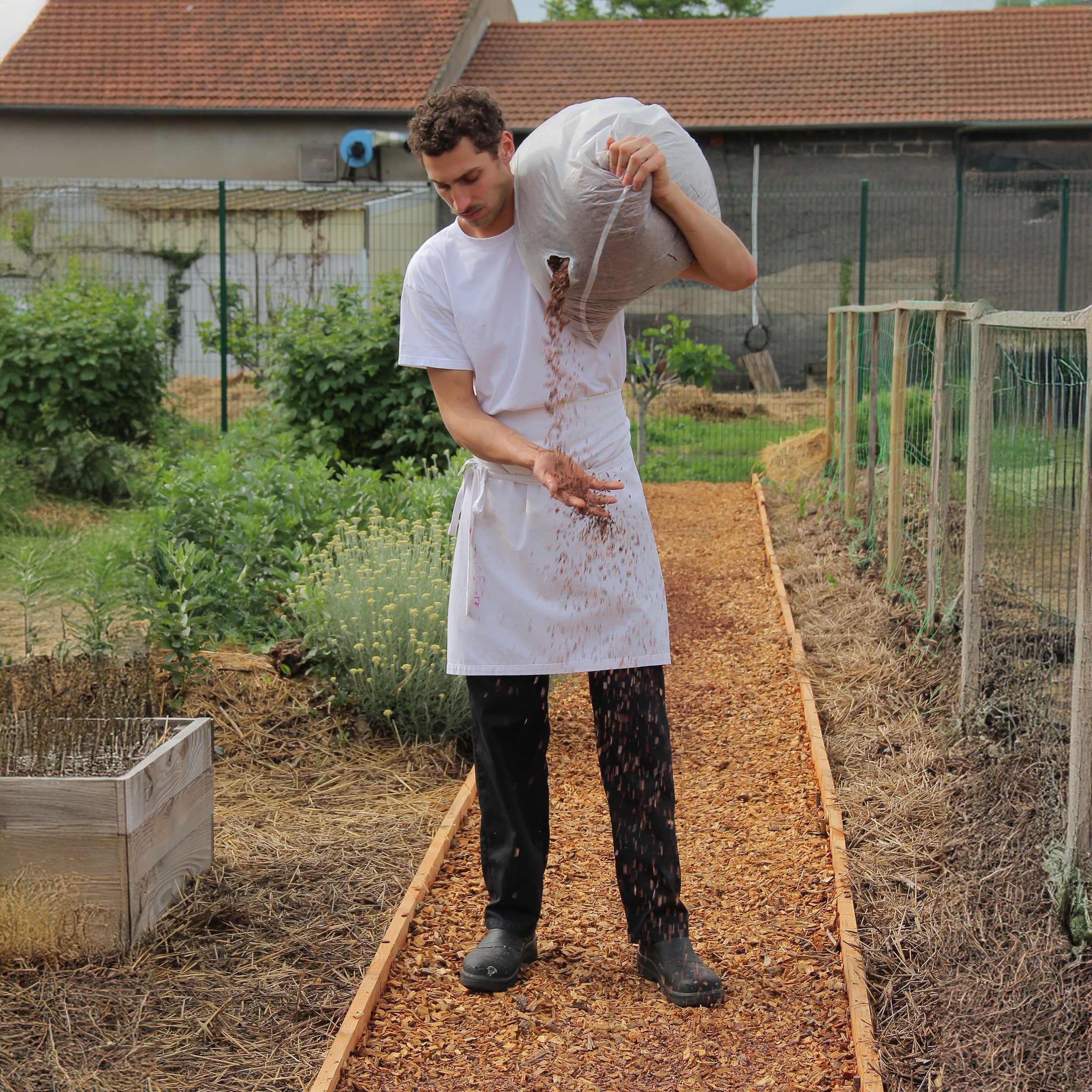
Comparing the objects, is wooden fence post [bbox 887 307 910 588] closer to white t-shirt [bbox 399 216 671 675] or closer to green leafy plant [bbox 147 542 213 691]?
green leafy plant [bbox 147 542 213 691]

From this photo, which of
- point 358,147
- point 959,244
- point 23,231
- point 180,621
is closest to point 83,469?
point 180,621

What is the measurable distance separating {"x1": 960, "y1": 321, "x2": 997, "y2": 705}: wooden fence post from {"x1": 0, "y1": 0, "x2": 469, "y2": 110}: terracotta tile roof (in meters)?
15.5

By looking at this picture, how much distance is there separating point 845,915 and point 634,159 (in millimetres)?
1974

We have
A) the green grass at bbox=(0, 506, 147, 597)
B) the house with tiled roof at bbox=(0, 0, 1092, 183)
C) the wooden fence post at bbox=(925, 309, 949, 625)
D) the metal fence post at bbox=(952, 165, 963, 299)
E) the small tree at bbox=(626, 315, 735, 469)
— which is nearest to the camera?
the wooden fence post at bbox=(925, 309, 949, 625)

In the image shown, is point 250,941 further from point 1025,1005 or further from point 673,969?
point 1025,1005

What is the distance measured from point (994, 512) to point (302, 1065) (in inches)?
123

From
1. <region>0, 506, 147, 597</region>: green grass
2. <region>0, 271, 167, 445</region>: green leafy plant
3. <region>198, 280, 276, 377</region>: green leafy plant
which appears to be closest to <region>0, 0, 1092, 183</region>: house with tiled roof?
<region>198, 280, 276, 377</region>: green leafy plant

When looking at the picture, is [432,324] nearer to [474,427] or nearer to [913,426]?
[474,427]

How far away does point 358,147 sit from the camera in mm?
17953

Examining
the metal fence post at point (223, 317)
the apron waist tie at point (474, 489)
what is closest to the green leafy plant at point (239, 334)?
the metal fence post at point (223, 317)

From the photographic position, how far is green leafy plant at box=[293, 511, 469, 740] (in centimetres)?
461

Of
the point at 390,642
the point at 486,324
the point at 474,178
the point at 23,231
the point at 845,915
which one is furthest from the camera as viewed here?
the point at 23,231

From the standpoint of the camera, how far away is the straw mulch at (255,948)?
104 inches

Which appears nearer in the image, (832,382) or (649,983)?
(649,983)
